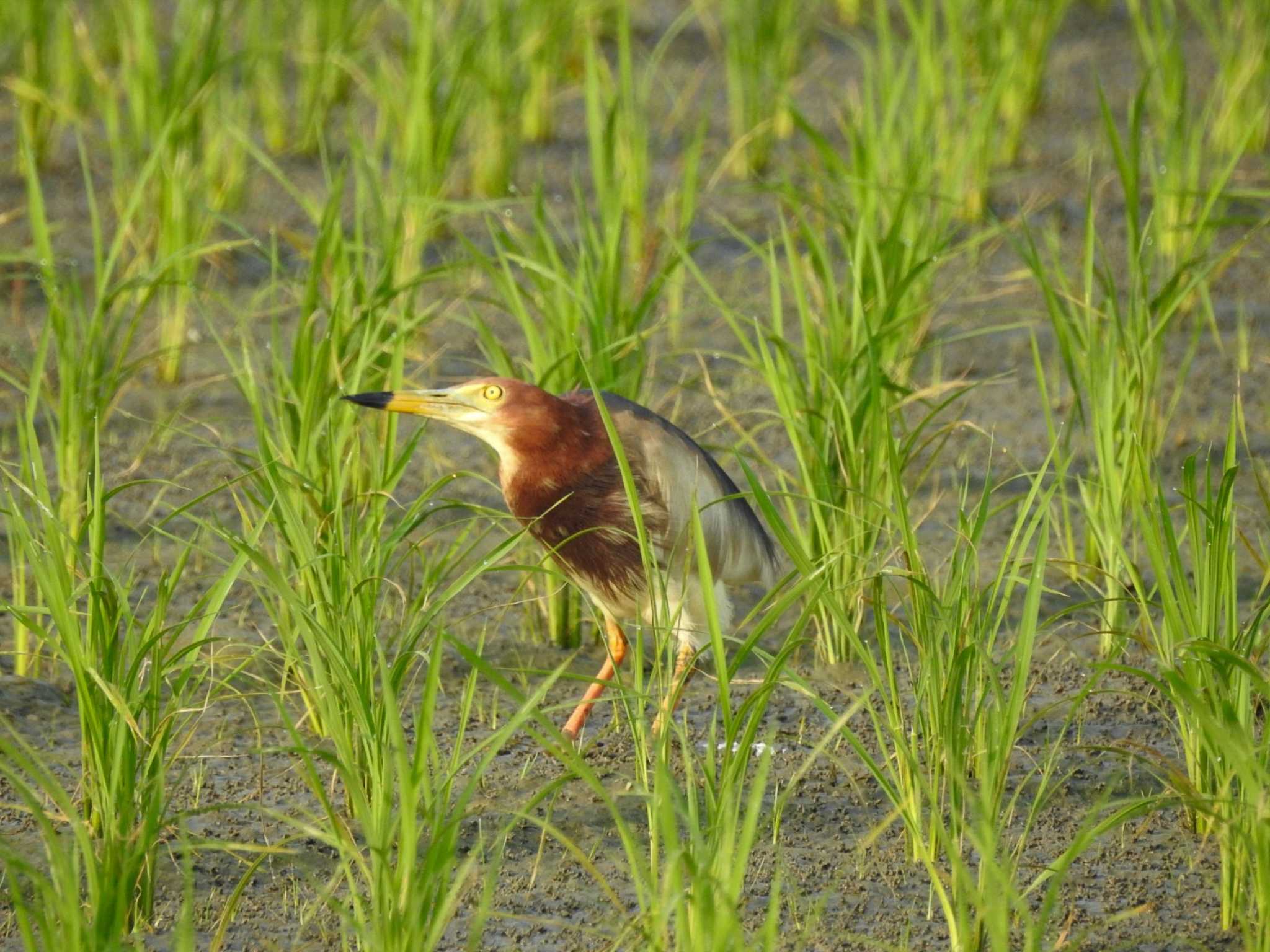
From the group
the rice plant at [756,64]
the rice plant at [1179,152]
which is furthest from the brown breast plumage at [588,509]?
the rice plant at [756,64]

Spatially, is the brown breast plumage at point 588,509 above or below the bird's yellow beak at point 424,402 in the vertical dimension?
below

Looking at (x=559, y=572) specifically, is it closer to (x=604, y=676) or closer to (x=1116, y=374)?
(x=604, y=676)

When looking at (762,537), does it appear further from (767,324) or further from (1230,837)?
(767,324)

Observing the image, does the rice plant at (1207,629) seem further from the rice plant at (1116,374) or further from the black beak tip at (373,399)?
the black beak tip at (373,399)

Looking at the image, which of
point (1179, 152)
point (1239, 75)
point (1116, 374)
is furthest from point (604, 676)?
point (1239, 75)

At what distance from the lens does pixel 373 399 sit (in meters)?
3.12

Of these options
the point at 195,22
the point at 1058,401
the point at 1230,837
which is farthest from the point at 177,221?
the point at 1230,837

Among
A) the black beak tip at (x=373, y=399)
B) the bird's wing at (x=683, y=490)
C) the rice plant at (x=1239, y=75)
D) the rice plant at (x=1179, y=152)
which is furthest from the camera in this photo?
the rice plant at (x=1239, y=75)

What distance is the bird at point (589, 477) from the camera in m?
3.13

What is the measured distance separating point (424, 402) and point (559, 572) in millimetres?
373

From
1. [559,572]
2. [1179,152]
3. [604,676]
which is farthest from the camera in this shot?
[1179,152]

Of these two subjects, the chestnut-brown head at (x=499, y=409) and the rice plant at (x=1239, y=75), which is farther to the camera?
the rice plant at (x=1239, y=75)

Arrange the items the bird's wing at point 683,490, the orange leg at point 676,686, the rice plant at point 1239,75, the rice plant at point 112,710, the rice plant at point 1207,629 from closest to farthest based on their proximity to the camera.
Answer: the rice plant at point 112,710, the orange leg at point 676,686, the rice plant at point 1207,629, the bird's wing at point 683,490, the rice plant at point 1239,75

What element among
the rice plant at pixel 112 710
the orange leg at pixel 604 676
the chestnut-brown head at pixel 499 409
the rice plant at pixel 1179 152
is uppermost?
the rice plant at pixel 1179 152
